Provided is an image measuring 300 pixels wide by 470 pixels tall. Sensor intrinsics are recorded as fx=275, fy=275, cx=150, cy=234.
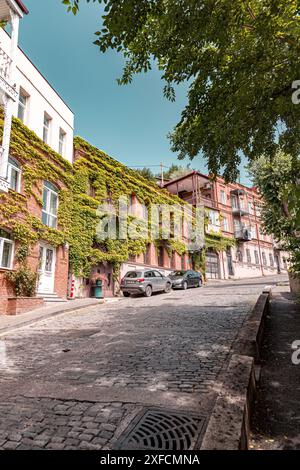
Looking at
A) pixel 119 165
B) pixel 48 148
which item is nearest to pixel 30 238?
pixel 48 148

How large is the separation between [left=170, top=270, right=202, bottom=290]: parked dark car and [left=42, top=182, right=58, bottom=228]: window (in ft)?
33.9

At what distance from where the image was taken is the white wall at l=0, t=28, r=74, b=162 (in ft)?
46.3

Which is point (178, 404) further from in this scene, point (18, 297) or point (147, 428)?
point (18, 297)

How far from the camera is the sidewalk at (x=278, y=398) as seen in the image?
Result: 9.30 ft

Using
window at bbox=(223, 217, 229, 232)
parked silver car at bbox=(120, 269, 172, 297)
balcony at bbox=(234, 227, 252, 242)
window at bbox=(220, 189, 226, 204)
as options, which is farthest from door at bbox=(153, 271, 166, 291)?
window at bbox=(220, 189, 226, 204)

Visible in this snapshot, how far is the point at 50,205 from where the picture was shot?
15594 millimetres

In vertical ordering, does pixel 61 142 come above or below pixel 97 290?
above

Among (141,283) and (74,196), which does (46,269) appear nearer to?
(74,196)

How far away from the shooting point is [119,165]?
71.3 ft

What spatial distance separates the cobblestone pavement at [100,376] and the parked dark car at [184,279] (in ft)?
42.8

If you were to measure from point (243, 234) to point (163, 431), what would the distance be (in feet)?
115

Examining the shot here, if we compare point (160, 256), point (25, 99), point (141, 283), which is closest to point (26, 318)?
point (141, 283)

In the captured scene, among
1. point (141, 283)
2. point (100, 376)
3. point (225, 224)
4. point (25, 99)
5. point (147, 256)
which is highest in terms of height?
point (25, 99)

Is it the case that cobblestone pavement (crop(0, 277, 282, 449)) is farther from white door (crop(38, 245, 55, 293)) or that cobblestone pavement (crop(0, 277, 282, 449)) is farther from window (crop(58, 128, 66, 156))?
window (crop(58, 128, 66, 156))
